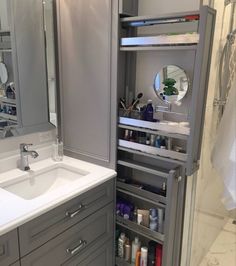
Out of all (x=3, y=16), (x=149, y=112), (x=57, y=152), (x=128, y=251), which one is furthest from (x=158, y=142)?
(x=3, y=16)

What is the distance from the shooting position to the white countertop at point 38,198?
1083 mm

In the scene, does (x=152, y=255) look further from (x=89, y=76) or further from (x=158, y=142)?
(x=89, y=76)

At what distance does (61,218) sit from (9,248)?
275mm

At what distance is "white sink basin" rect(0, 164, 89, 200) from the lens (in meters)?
1.47

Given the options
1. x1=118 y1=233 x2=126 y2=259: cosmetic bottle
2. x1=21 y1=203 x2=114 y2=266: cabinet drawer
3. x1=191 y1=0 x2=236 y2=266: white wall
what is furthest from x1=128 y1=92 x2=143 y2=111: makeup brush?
x1=118 y1=233 x2=126 y2=259: cosmetic bottle

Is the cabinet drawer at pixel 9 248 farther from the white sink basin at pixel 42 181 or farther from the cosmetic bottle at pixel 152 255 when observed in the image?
the cosmetic bottle at pixel 152 255

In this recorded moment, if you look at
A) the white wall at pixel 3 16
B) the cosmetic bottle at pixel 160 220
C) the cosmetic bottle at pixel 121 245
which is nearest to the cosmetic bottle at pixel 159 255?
the cosmetic bottle at pixel 160 220

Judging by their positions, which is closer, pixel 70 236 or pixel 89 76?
pixel 70 236

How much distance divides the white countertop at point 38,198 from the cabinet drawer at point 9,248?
32 millimetres

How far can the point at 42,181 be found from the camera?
1599 millimetres

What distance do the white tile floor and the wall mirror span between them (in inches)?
65.9

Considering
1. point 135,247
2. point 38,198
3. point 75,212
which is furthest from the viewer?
point 135,247

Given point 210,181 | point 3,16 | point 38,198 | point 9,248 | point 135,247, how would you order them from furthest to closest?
point 210,181, point 135,247, point 3,16, point 38,198, point 9,248

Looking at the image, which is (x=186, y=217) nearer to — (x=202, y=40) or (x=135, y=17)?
(x=202, y=40)
